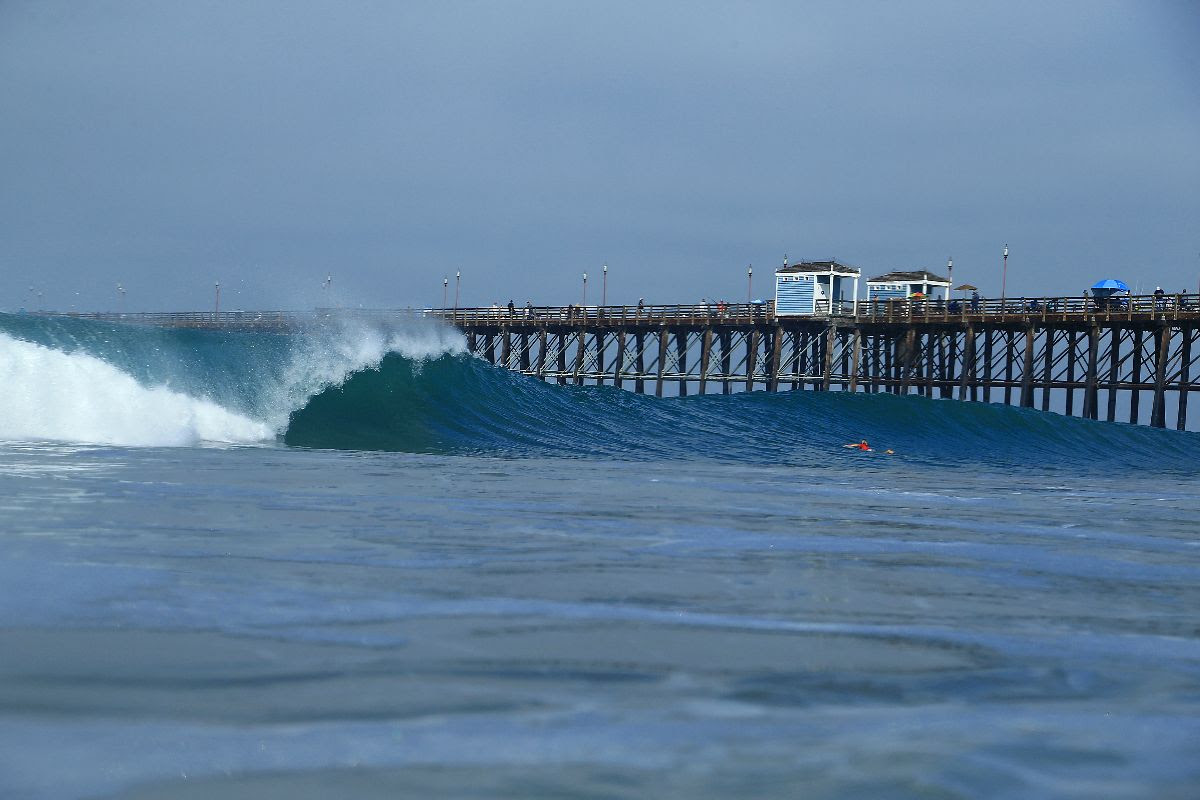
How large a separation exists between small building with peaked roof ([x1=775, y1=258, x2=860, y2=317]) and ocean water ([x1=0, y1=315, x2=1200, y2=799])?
1393 inches

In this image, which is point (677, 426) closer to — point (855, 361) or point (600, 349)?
point (855, 361)

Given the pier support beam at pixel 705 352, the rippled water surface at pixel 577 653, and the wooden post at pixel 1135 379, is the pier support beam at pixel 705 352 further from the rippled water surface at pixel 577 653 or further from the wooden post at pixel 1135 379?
the rippled water surface at pixel 577 653

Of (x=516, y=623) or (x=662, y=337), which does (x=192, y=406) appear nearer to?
(x=516, y=623)

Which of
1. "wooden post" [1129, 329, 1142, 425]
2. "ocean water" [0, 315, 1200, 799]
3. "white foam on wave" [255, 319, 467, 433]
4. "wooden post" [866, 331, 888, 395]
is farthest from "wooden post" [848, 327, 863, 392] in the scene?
"ocean water" [0, 315, 1200, 799]

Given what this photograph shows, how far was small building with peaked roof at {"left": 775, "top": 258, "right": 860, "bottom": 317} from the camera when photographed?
161 ft

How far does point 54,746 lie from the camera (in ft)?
11.5

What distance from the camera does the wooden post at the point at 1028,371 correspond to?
4284 cm

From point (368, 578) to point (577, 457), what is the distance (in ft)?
42.4

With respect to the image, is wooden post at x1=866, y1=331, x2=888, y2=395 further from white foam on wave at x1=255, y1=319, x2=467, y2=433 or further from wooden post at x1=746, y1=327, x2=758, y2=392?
A: white foam on wave at x1=255, y1=319, x2=467, y2=433

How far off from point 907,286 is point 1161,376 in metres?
13.2

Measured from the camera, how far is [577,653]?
15.9 feet

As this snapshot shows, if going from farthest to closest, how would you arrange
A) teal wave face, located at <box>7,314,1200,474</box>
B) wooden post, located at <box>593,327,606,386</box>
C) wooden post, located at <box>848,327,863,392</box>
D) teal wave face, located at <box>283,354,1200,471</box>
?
wooden post, located at <box>593,327,606,386</box>
wooden post, located at <box>848,327,863,392</box>
teal wave face, located at <box>283,354,1200,471</box>
teal wave face, located at <box>7,314,1200,474</box>

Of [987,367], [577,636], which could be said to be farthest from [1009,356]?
[577,636]

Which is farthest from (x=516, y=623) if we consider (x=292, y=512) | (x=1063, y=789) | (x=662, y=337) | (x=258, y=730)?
(x=662, y=337)
